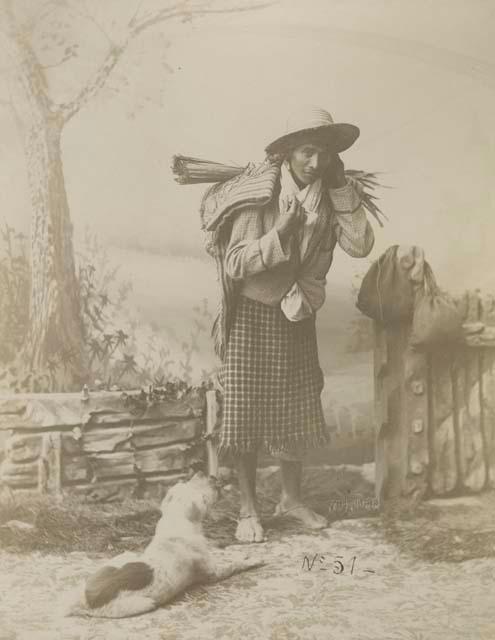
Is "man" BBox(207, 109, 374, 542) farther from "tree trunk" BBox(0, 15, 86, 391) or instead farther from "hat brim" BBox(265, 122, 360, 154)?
"tree trunk" BBox(0, 15, 86, 391)

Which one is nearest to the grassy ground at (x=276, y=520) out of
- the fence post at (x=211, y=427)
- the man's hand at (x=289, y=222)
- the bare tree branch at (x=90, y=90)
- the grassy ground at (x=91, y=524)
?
the grassy ground at (x=91, y=524)

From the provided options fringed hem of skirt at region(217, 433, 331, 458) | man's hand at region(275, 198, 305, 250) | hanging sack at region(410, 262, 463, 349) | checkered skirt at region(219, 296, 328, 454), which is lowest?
fringed hem of skirt at region(217, 433, 331, 458)

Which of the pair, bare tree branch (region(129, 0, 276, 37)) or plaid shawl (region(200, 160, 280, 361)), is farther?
bare tree branch (region(129, 0, 276, 37))

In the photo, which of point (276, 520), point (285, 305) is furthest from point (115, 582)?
point (285, 305)

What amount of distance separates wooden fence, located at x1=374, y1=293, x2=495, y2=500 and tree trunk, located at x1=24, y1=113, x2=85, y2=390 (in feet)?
4.06

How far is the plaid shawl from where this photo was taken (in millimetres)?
3000

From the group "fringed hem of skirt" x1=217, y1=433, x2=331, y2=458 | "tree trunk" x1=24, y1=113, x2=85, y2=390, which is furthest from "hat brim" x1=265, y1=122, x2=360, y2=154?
"fringed hem of skirt" x1=217, y1=433, x2=331, y2=458

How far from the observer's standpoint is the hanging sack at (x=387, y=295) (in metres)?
3.07

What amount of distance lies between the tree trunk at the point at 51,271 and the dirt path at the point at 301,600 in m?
0.75

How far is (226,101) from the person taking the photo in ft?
10.2

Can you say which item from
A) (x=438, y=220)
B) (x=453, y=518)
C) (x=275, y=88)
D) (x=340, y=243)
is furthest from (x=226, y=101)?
(x=453, y=518)

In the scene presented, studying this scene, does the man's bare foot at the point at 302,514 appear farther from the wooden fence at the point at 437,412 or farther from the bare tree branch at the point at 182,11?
the bare tree branch at the point at 182,11
